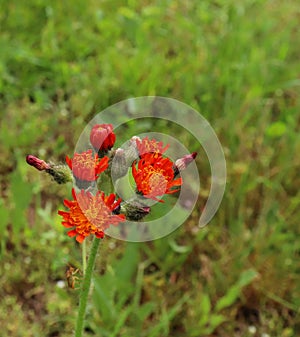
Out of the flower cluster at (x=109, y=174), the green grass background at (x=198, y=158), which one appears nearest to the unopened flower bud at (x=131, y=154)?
the flower cluster at (x=109, y=174)

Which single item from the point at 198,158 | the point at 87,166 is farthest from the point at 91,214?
the point at 198,158

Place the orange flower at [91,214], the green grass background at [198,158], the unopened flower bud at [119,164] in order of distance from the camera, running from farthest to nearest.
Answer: the green grass background at [198,158]
the unopened flower bud at [119,164]
the orange flower at [91,214]

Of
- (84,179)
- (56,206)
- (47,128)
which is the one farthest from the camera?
(47,128)

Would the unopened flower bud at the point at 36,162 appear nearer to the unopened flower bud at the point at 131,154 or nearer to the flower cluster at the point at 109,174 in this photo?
the flower cluster at the point at 109,174

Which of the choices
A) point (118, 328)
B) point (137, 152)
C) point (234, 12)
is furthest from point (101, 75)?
point (137, 152)

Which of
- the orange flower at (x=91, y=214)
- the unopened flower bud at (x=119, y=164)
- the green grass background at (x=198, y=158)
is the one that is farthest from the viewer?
the green grass background at (x=198, y=158)

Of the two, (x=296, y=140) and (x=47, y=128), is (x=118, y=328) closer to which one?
(x=47, y=128)

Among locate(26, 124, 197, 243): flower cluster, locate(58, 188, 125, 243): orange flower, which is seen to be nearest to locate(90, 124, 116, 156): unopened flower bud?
locate(26, 124, 197, 243): flower cluster
